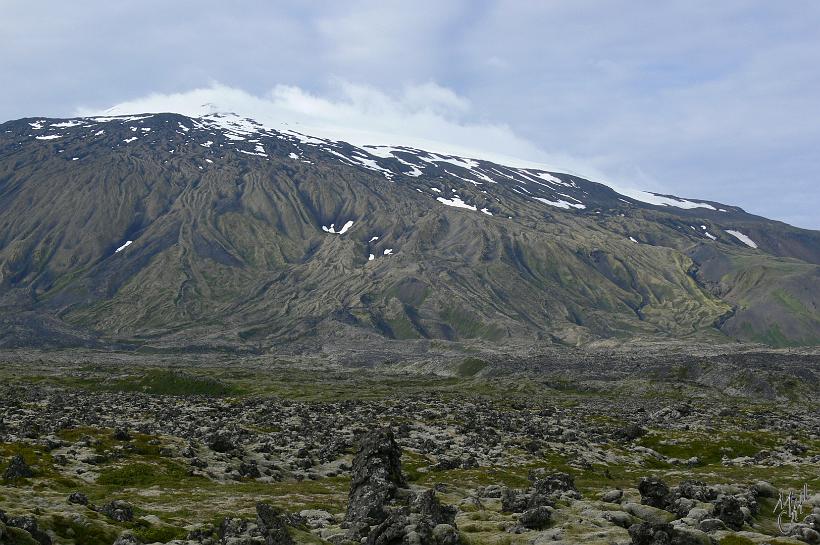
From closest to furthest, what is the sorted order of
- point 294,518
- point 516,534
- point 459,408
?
point 516,534 → point 294,518 → point 459,408

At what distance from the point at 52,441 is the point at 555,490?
1750 inches

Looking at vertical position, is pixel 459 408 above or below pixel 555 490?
below

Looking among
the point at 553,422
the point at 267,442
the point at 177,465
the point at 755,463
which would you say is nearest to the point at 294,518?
the point at 177,465

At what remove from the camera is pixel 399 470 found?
4850 centimetres

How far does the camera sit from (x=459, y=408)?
122250mm

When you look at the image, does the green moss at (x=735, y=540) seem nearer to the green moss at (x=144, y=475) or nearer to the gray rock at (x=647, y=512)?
the gray rock at (x=647, y=512)

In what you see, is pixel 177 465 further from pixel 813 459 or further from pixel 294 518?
pixel 813 459

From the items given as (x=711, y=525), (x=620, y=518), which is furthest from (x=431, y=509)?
(x=711, y=525)

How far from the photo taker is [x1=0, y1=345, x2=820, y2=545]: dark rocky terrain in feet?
109

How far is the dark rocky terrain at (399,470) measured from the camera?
3312cm

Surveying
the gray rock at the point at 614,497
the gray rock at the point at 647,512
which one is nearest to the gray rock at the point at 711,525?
the gray rock at the point at 647,512

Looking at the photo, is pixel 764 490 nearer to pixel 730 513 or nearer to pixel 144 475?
pixel 730 513

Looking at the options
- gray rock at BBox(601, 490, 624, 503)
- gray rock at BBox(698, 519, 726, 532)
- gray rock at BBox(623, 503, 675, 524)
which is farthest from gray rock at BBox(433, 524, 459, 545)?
gray rock at BBox(601, 490, 624, 503)

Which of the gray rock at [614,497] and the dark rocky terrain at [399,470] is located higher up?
the gray rock at [614,497]
